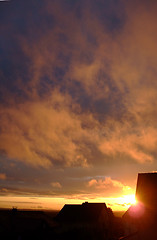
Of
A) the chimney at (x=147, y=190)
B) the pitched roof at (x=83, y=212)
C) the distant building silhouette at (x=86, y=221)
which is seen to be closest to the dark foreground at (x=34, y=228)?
the distant building silhouette at (x=86, y=221)

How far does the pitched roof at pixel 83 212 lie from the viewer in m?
49.9

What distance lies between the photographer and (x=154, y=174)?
3825cm

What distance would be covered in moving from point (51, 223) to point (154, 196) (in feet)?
64.5

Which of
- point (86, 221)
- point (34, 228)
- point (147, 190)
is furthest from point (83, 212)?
point (147, 190)

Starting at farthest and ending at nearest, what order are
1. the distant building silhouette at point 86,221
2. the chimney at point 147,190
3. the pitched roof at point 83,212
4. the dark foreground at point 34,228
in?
the pitched roof at point 83,212, the distant building silhouette at point 86,221, the dark foreground at point 34,228, the chimney at point 147,190

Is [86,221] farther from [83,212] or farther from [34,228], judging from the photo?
[34,228]

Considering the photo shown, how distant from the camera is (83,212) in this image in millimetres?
52156

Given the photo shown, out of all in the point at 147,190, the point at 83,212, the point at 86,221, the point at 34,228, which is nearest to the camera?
the point at 147,190

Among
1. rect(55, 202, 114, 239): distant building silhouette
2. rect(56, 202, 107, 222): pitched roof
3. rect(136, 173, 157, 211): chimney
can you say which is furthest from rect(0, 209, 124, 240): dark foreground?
rect(136, 173, 157, 211): chimney

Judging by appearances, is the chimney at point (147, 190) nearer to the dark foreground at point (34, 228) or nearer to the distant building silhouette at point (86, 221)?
the dark foreground at point (34, 228)

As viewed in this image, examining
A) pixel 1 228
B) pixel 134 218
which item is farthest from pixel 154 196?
pixel 1 228

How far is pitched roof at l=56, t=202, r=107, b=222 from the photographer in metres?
49.9

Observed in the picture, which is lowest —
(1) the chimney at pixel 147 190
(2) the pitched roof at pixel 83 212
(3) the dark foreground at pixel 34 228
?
(3) the dark foreground at pixel 34 228

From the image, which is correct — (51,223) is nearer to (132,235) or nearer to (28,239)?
(28,239)
